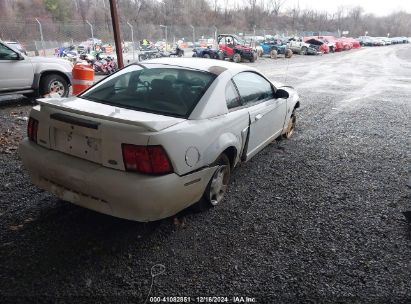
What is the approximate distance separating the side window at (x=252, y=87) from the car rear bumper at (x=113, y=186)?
1.27 m

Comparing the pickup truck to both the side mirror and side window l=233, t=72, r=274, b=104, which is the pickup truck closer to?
side window l=233, t=72, r=274, b=104

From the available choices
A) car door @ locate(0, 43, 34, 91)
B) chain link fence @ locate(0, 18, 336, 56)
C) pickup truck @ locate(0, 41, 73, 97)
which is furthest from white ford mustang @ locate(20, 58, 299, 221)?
chain link fence @ locate(0, 18, 336, 56)

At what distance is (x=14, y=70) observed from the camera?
23.7 ft

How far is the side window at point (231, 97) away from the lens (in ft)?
11.2

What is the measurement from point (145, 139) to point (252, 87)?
1971mm

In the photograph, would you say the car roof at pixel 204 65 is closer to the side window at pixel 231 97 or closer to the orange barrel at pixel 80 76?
the side window at pixel 231 97

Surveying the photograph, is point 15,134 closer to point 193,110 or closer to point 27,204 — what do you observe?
point 27,204

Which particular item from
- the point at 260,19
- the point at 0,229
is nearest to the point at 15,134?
the point at 0,229

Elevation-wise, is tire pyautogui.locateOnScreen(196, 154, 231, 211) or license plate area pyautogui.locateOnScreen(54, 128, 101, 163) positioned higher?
license plate area pyautogui.locateOnScreen(54, 128, 101, 163)

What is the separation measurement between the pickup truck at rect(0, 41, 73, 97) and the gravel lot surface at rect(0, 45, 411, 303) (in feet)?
10.7

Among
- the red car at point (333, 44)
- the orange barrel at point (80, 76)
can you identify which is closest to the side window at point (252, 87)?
the orange barrel at point (80, 76)

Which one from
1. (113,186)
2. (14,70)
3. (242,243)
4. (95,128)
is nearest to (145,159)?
(113,186)

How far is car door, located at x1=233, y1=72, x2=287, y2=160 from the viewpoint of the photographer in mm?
3803

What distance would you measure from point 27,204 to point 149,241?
141cm
